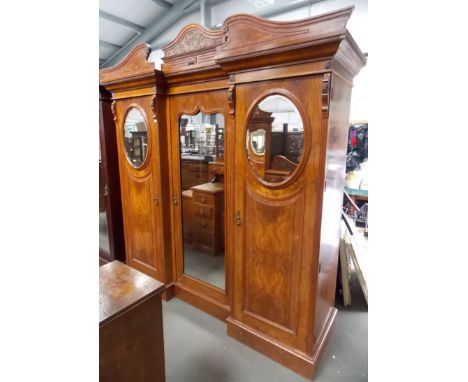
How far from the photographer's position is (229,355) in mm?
1863

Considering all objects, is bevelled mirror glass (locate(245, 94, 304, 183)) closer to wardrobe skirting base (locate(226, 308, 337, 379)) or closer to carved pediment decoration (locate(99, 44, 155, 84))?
carved pediment decoration (locate(99, 44, 155, 84))

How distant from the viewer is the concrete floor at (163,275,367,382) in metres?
1.71

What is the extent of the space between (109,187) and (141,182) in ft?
1.79

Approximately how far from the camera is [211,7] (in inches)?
164

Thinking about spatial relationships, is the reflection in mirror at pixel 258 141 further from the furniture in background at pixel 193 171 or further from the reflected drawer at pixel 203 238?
the reflected drawer at pixel 203 238

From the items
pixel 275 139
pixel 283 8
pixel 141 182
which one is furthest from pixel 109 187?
pixel 283 8

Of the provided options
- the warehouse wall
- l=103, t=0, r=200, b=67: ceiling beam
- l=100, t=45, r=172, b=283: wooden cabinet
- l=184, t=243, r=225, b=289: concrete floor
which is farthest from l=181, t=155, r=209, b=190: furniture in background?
l=103, t=0, r=200, b=67: ceiling beam

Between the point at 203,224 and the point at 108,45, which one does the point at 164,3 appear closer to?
the point at 108,45

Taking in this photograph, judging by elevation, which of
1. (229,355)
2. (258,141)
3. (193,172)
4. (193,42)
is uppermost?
(193,42)

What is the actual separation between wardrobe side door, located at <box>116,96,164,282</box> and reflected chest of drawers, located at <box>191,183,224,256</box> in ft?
1.05

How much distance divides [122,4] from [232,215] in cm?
465

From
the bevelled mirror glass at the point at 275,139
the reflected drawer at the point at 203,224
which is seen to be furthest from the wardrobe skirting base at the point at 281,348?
the bevelled mirror glass at the point at 275,139
